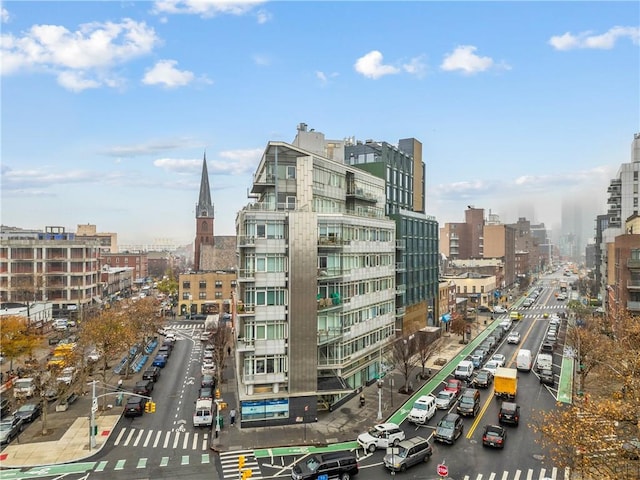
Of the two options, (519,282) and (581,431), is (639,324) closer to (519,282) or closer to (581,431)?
(581,431)

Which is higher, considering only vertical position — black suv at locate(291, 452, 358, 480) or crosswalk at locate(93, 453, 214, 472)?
black suv at locate(291, 452, 358, 480)

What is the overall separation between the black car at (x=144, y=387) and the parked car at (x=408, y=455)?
1122 inches

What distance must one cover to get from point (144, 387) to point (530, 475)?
3812 cm

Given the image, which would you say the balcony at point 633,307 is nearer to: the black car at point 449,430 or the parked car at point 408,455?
the black car at point 449,430

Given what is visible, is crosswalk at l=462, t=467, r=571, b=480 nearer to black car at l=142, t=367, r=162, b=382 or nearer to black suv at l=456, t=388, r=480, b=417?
black suv at l=456, t=388, r=480, b=417

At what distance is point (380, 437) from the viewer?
117 ft

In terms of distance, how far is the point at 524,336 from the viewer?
270 feet

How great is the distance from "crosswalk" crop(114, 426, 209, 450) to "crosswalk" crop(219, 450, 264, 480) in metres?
2.75

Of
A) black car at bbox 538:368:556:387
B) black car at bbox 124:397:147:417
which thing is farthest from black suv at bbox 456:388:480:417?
black car at bbox 124:397:147:417

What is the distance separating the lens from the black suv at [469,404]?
137 feet

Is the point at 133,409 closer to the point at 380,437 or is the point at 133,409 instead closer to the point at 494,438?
the point at 380,437

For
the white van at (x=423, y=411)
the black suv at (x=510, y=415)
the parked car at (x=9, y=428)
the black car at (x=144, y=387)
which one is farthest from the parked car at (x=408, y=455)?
the parked car at (x=9, y=428)

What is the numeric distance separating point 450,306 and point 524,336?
51.2 ft

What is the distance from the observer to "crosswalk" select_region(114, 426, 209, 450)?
36906 mm
